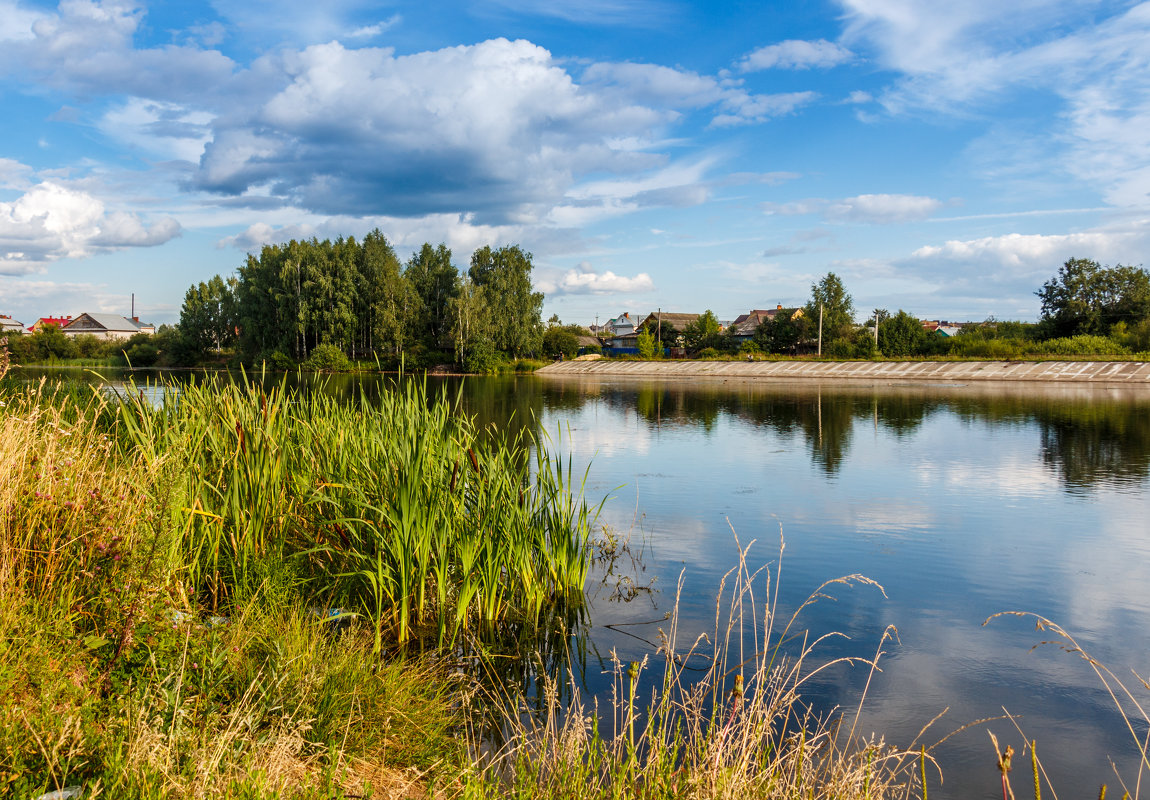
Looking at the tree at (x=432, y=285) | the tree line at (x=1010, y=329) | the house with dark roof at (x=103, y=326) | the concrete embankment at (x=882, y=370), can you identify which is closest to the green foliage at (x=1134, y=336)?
the tree line at (x=1010, y=329)

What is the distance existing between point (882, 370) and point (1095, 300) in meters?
26.7

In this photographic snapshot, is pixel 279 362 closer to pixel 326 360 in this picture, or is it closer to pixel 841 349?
pixel 326 360

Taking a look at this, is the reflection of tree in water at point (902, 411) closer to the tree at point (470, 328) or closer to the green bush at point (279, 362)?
the tree at point (470, 328)

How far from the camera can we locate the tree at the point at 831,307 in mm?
77812

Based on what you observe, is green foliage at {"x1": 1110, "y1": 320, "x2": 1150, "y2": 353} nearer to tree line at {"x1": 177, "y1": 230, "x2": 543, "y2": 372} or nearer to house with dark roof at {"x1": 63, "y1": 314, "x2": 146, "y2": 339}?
tree line at {"x1": 177, "y1": 230, "x2": 543, "y2": 372}

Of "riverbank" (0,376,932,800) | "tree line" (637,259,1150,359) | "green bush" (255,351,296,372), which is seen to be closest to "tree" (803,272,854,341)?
"tree line" (637,259,1150,359)

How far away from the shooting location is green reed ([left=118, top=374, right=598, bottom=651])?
20.0 ft

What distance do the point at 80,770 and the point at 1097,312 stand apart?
8400 centimetres

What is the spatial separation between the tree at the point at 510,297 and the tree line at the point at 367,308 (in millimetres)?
111

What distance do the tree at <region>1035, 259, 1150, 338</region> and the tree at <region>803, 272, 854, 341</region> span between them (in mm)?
19048

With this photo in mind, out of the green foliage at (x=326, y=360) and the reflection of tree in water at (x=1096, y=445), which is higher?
the green foliage at (x=326, y=360)

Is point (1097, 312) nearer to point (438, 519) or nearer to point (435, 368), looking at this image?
point (435, 368)

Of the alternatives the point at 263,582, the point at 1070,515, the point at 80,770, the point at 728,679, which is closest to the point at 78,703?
the point at 80,770

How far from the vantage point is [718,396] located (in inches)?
1679
